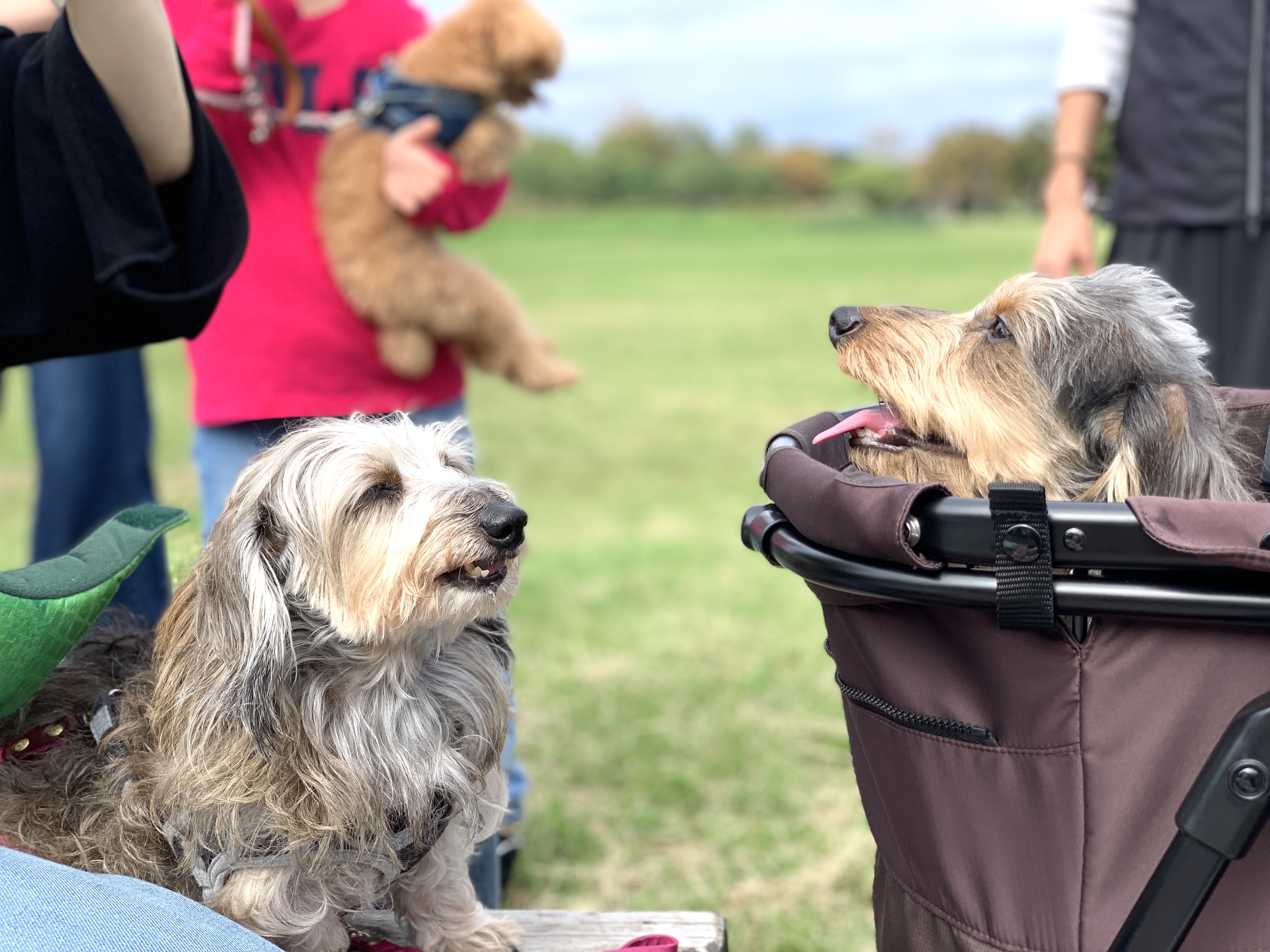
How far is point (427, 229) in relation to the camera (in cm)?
325

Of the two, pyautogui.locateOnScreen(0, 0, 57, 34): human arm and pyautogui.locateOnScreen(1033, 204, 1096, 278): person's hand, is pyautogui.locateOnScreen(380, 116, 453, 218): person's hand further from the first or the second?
pyautogui.locateOnScreen(1033, 204, 1096, 278): person's hand

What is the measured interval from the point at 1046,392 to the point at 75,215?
158 centimetres

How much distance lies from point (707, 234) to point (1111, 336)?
136ft

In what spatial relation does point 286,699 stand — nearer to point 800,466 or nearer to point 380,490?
point 380,490

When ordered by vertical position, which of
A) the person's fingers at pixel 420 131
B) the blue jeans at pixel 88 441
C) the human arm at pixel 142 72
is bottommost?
the blue jeans at pixel 88 441

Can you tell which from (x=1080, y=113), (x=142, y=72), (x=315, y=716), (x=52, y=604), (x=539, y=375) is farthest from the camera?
(x=539, y=375)

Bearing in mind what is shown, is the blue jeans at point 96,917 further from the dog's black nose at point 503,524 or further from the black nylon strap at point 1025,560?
the black nylon strap at point 1025,560

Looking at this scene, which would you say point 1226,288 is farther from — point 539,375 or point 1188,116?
point 539,375

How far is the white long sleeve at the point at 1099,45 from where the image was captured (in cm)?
306

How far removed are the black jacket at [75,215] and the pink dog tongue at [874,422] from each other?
1.10 meters

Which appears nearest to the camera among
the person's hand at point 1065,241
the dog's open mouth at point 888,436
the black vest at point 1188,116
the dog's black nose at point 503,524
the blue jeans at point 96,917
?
the blue jeans at point 96,917

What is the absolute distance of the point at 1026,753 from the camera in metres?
1.33

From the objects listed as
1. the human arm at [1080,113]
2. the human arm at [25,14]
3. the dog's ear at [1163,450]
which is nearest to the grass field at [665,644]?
the human arm at [25,14]

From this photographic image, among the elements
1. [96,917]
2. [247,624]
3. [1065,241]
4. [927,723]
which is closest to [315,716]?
[247,624]
